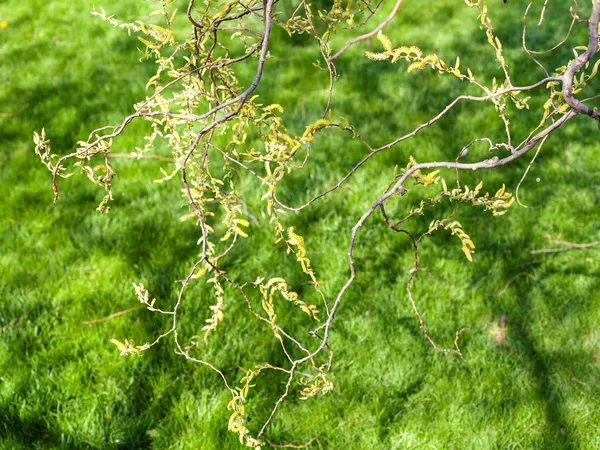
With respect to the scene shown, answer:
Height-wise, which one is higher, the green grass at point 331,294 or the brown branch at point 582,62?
the brown branch at point 582,62

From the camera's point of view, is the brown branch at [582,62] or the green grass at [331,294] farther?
the green grass at [331,294]

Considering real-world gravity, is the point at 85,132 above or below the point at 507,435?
above

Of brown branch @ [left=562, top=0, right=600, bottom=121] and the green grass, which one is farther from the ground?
brown branch @ [left=562, top=0, right=600, bottom=121]

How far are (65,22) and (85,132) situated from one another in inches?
88.5

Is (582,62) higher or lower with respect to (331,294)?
higher

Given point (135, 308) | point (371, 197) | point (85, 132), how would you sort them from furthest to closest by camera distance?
point (85, 132)
point (371, 197)
point (135, 308)

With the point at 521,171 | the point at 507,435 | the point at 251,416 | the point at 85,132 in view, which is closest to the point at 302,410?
the point at 251,416

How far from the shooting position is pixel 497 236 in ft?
11.2

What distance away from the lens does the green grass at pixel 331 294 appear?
2.52 m

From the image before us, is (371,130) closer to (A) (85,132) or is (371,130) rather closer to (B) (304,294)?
(B) (304,294)

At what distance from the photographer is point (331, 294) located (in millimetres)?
3123

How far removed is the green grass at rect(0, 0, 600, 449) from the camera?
2.52m

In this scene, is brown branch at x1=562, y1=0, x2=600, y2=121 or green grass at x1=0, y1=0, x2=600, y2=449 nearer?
brown branch at x1=562, y1=0, x2=600, y2=121

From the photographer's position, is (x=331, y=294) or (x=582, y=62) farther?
(x=331, y=294)
